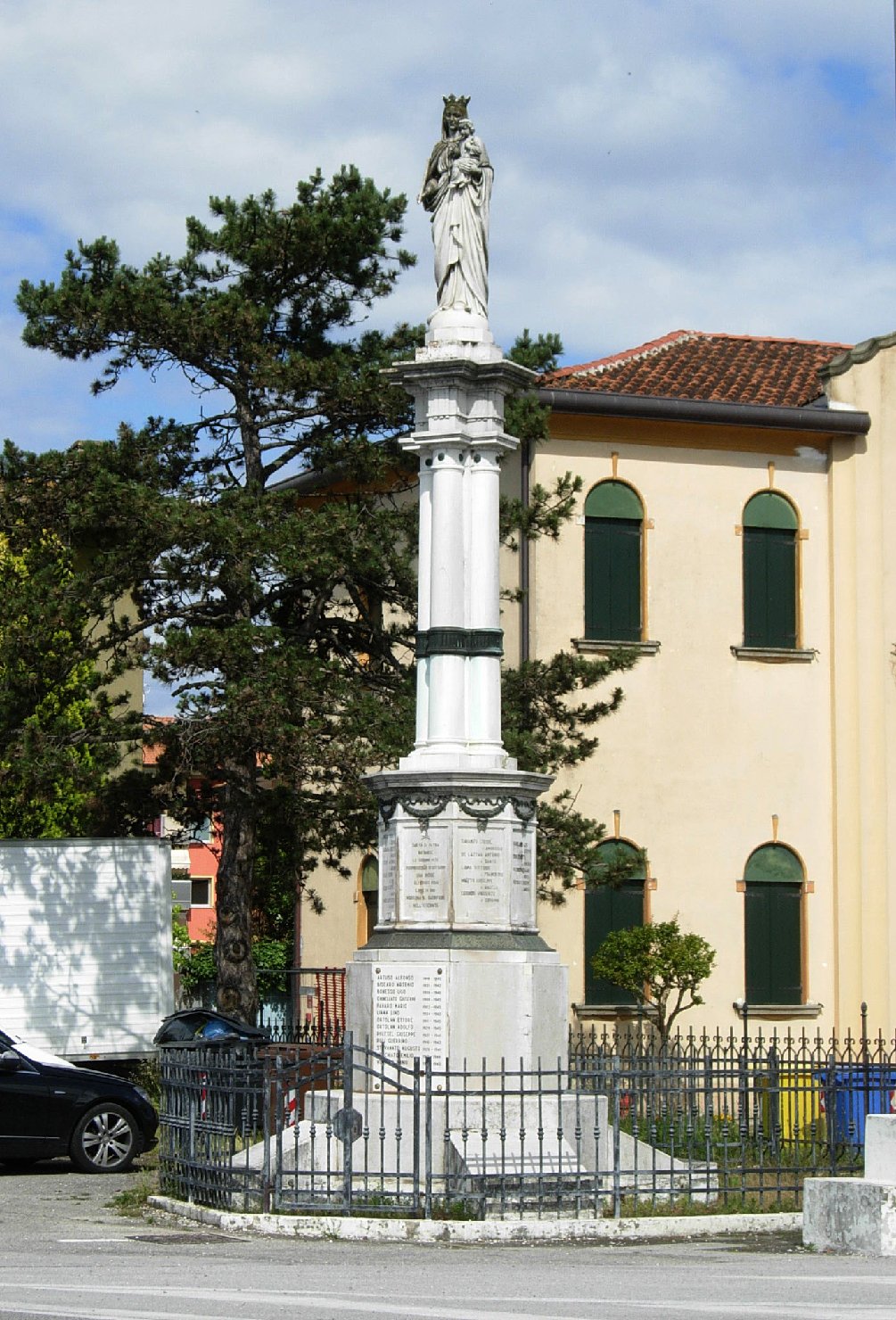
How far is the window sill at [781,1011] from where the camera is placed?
2727 centimetres

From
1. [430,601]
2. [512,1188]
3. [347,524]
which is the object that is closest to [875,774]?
[347,524]

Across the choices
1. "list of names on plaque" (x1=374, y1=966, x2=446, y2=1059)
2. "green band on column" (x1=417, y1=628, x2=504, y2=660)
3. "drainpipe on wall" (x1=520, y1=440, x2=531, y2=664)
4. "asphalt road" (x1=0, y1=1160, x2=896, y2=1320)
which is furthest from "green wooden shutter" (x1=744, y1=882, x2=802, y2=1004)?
"asphalt road" (x1=0, y1=1160, x2=896, y2=1320)

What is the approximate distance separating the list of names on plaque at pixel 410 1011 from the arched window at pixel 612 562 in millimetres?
12362

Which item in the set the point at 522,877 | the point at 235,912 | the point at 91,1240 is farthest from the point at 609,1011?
the point at 91,1240

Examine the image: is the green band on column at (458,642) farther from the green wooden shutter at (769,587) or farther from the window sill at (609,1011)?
the green wooden shutter at (769,587)

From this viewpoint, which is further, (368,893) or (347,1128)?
(368,893)

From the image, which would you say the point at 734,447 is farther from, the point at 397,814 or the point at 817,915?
the point at 397,814

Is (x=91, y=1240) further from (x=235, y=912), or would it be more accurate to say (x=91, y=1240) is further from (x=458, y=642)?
(x=235, y=912)

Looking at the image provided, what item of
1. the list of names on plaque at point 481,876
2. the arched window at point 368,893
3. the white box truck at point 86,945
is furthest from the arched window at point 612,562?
the list of names on plaque at point 481,876

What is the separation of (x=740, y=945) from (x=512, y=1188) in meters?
13.7

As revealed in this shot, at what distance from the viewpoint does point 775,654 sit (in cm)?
2819

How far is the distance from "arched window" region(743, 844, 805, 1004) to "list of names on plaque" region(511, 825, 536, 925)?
12174 millimetres

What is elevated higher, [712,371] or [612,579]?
[712,371]

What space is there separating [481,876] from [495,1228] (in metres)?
2.87
